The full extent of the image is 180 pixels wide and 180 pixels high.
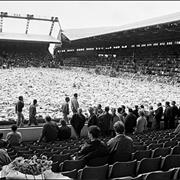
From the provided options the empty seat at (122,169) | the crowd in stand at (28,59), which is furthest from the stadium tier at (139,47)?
the empty seat at (122,169)

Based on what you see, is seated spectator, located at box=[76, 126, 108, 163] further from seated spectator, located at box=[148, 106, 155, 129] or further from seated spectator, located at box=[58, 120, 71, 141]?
seated spectator, located at box=[148, 106, 155, 129]

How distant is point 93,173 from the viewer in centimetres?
419

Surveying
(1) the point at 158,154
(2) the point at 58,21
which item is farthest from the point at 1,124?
(2) the point at 58,21

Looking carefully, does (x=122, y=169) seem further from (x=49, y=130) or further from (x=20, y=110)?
(x=20, y=110)

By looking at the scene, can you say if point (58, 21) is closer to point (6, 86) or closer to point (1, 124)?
point (6, 86)

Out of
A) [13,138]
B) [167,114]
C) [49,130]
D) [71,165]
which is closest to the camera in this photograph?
[71,165]

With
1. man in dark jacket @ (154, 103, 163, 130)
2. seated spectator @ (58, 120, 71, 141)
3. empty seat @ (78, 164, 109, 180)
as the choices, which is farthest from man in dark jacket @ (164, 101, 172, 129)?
empty seat @ (78, 164, 109, 180)

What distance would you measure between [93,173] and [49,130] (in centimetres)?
473

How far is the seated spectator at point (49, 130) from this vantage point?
8.70 metres

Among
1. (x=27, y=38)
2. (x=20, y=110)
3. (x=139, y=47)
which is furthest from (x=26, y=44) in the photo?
(x=20, y=110)

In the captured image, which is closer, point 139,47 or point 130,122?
point 130,122

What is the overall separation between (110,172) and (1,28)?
197 ft

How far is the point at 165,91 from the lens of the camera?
2656 cm

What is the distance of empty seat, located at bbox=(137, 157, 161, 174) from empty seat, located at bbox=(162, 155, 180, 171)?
0.09 meters
